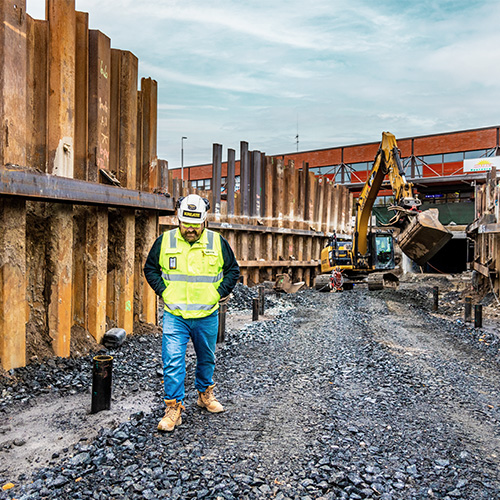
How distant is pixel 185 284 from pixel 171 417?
1.14 meters

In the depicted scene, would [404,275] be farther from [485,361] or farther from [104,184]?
[104,184]

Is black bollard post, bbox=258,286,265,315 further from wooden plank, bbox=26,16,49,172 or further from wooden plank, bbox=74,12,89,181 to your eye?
wooden plank, bbox=26,16,49,172

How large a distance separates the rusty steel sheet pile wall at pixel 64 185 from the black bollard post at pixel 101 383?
1.22 meters

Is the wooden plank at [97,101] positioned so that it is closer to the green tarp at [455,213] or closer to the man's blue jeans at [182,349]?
the man's blue jeans at [182,349]

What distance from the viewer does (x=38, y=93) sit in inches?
209

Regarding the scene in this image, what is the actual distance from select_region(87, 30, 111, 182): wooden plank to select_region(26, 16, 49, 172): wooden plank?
29.8 inches

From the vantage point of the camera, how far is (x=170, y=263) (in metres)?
3.99

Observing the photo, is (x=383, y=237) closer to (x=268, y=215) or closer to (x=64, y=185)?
(x=268, y=215)

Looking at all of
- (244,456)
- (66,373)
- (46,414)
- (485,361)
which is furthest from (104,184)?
(485,361)

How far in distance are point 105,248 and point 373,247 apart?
12216 mm

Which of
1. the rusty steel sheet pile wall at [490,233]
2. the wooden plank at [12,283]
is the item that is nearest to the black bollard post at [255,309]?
the wooden plank at [12,283]

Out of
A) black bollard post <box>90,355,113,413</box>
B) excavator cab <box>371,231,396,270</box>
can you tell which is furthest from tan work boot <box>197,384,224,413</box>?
excavator cab <box>371,231,396,270</box>

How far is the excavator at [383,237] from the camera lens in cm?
1208

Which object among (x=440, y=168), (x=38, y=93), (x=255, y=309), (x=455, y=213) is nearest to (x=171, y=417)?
(x=38, y=93)
